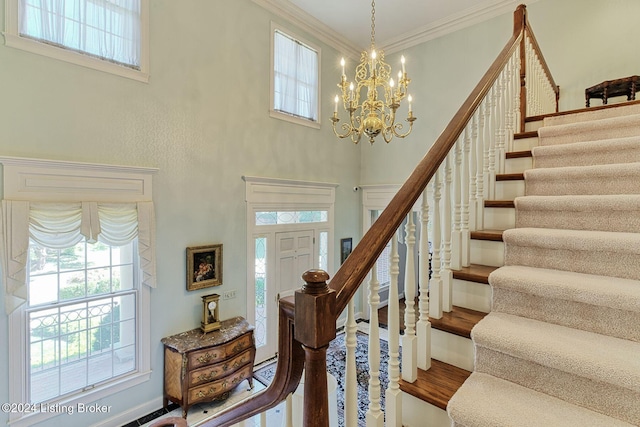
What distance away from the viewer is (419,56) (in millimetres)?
5238

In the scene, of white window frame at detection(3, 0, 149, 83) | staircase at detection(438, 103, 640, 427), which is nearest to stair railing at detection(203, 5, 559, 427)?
staircase at detection(438, 103, 640, 427)

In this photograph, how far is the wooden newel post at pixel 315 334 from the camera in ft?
2.63

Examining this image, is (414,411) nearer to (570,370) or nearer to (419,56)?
(570,370)

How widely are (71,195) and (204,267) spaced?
154 cm

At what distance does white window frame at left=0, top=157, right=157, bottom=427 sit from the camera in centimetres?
254

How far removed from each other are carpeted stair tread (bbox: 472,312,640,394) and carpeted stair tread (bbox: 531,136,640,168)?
1353mm

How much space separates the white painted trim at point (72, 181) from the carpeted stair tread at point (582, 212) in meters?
3.42

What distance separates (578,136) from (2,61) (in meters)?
4.69

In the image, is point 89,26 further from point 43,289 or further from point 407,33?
point 407,33

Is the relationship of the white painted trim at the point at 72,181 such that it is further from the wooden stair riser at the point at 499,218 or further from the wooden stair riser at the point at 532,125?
the wooden stair riser at the point at 532,125

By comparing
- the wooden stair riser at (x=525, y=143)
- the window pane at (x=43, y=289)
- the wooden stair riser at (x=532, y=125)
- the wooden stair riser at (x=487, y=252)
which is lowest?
the window pane at (x=43, y=289)

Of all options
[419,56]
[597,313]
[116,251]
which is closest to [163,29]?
[116,251]

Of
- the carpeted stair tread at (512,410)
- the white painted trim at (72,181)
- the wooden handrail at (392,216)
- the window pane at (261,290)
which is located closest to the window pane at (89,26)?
the white painted trim at (72,181)

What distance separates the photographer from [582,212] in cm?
171
